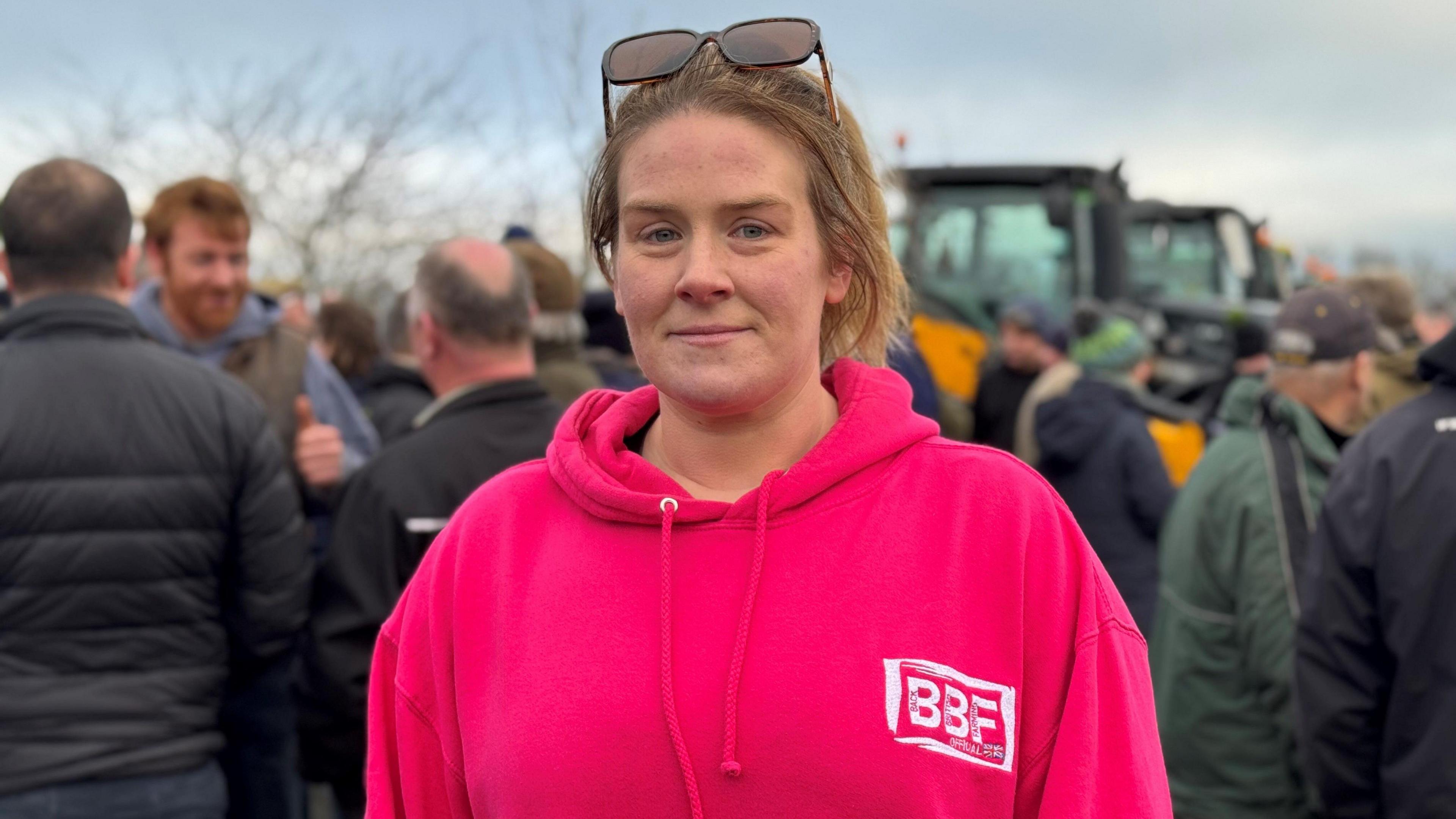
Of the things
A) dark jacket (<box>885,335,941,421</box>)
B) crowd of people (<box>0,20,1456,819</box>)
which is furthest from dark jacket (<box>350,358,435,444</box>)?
dark jacket (<box>885,335,941,421</box>)

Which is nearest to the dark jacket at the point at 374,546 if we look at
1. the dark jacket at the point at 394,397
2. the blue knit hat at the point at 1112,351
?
the dark jacket at the point at 394,397

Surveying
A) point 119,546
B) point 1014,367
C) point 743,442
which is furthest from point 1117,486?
point 743,442

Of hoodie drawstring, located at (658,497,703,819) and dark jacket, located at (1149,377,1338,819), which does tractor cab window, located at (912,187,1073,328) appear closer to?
dark jacket, located at (1149,377,1338,819)

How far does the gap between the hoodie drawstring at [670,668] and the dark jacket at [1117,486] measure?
423 centimetres

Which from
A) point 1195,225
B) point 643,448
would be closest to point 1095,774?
point 643,448

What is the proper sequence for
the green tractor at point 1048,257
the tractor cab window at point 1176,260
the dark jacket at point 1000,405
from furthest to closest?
1. the tractor cab window at point 1176,260
2. the green tractor at point 1048,257
3. the dark jacket at point 1000,405

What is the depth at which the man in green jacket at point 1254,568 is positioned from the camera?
3566 mm

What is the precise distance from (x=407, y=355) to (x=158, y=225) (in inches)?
73.2

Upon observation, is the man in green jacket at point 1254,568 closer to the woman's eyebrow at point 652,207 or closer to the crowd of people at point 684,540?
the crowd of people at point 684,540

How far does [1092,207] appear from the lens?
1123 cm

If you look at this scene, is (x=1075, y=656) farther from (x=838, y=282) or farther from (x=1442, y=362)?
(x=1442, y=362)

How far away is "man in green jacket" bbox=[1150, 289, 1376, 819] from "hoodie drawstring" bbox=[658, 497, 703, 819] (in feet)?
8.12

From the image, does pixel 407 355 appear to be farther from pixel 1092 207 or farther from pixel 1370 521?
pixel 1092 207

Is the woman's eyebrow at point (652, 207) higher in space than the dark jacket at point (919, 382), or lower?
higher
